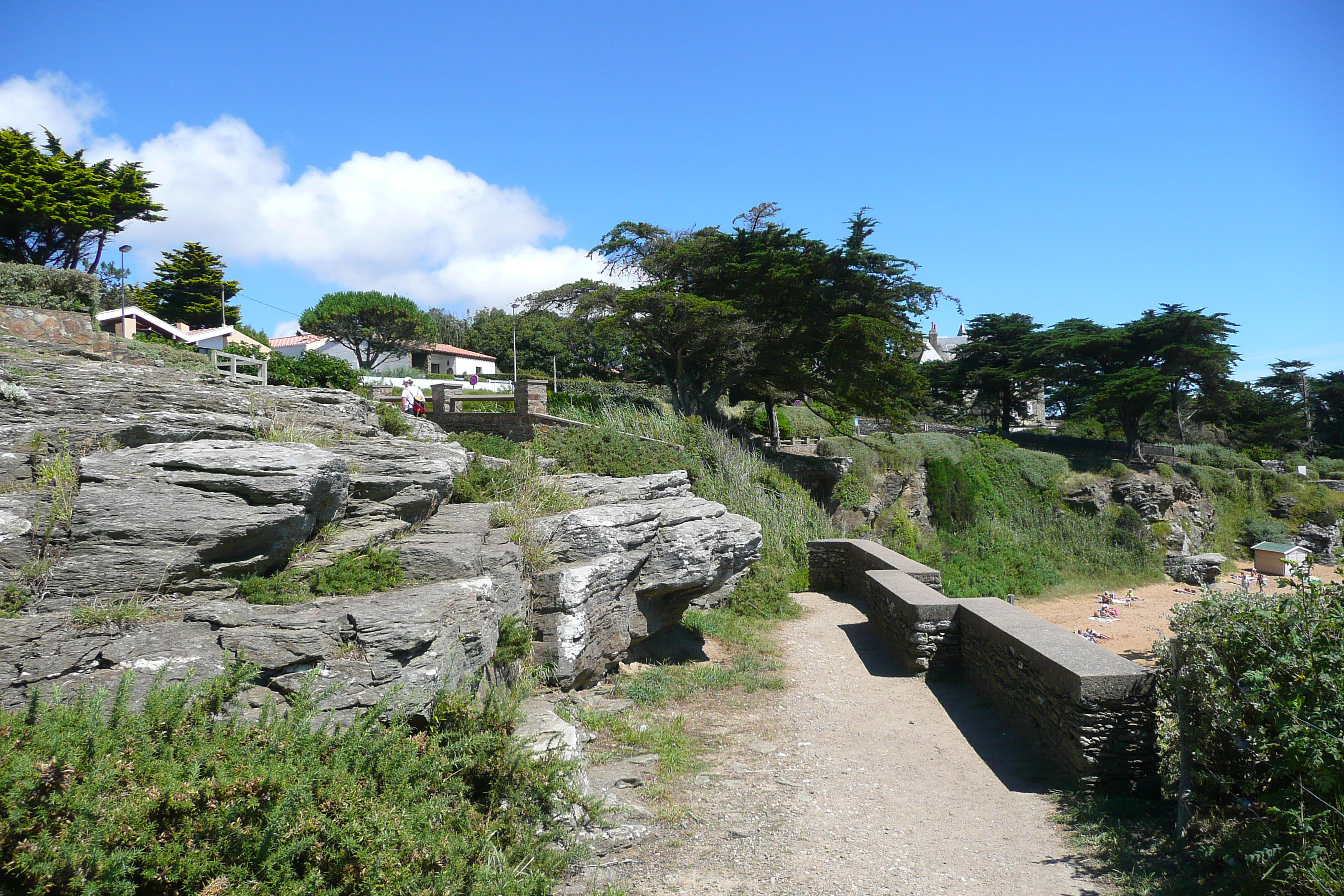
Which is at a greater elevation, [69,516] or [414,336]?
[414,336]

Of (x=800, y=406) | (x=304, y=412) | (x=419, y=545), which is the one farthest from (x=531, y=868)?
(x=800, y=406)

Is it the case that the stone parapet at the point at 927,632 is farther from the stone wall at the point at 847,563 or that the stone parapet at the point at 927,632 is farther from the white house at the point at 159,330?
the white house at the point at 159,330

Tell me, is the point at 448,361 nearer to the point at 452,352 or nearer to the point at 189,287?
the point at 452,352

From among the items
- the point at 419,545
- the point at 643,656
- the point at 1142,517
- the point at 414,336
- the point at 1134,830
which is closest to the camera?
the point at 1134,830

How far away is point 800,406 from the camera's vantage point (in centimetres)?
2969

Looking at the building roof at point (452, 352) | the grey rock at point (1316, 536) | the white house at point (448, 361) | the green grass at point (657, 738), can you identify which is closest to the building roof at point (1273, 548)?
the grey rock at point (1316, 536)

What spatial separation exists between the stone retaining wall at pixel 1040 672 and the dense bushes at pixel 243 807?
11.1ft

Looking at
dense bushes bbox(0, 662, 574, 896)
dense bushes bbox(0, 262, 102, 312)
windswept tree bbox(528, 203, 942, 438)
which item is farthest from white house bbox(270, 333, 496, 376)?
dense bushes bbox(0, 662, 574, 896)

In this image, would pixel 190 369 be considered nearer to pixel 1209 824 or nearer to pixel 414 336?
pixel 1209 824

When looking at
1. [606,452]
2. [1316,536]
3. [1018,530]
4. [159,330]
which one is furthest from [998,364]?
[159,330]

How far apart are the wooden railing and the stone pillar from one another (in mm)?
4687

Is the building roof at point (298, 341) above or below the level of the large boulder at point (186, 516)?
above

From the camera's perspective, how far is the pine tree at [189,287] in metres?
33.9

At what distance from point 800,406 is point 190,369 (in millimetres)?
24542
